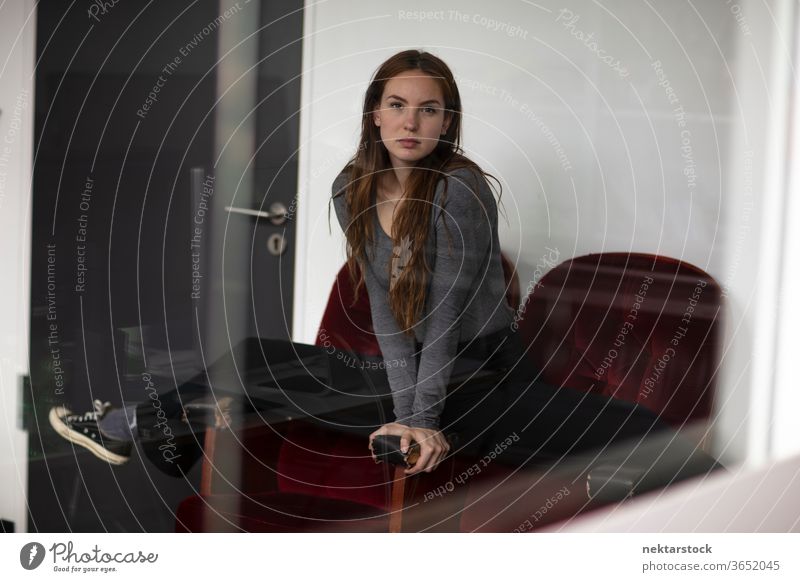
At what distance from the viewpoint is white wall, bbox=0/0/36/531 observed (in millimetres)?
844

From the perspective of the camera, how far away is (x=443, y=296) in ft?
2.76

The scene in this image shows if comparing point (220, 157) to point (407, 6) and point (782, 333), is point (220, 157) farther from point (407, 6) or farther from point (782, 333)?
point (782, 333)

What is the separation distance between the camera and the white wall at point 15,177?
84 centimetres

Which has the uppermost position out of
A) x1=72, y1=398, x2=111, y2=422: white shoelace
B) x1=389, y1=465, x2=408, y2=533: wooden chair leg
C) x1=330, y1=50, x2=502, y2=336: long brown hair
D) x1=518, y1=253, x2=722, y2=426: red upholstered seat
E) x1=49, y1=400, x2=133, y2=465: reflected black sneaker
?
x1=330, y1=50, x2=502, y2=336: long brown hair

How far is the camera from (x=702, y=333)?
34.8 inches

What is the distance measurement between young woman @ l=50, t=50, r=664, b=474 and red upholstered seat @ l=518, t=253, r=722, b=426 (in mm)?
27

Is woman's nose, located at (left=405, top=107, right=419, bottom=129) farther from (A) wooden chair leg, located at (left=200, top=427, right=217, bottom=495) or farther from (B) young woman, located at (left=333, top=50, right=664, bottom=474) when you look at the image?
(A) wooden chair leg, located at (left=200, top=427, right=217, bottom=495)

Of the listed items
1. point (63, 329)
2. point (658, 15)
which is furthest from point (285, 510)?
point (658, 15)

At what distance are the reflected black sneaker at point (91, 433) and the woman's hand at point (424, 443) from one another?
1.02 ft

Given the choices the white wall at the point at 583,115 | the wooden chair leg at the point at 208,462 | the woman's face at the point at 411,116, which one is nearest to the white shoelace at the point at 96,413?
the wooden chair leg at the point at 208,462

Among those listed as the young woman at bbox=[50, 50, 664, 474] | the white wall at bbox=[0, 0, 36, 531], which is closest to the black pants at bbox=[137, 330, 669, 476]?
the young woman at bbox=[50, 50, 664, 474]

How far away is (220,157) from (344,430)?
34cm

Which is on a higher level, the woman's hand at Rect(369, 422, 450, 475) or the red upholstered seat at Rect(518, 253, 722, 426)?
the red upholstered seat at Rect(518, 253, 722, 426)

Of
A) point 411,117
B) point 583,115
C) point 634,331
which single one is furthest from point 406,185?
point 634,331
